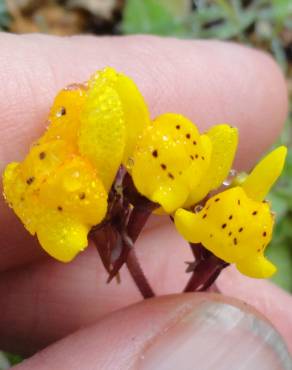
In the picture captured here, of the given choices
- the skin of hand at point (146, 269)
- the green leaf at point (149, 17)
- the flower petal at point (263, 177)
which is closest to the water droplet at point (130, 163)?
the flower petal at point (263, 177)

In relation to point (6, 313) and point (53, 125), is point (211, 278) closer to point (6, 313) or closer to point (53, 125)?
point (53, 125)

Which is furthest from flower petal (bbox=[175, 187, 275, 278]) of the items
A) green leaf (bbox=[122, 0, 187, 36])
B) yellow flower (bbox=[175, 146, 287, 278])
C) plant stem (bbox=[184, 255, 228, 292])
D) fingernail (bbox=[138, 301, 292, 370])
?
green leaf (bbox=[122, 0, 187, 36])

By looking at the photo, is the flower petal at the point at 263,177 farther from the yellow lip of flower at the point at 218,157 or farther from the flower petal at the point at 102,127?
the flower petal at the point at 102,127

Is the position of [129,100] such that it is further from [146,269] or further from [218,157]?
[146,269]

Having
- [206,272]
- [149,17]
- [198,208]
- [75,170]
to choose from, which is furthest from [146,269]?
[149,17]

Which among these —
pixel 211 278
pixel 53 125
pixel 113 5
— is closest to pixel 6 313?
pixel 211 278
